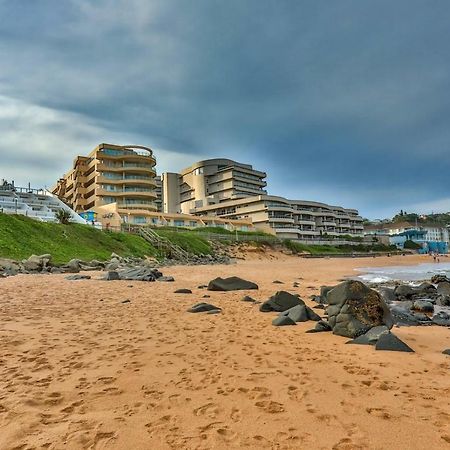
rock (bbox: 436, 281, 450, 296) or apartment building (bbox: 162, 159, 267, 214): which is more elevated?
apartment building (bbox: 162, 159, 267, 214)

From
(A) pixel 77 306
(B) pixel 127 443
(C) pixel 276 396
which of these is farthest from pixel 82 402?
(A) pixel 77 306

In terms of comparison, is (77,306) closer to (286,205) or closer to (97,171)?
(97,171)

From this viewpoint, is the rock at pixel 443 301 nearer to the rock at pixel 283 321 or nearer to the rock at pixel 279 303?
the rock at pixel 279 303

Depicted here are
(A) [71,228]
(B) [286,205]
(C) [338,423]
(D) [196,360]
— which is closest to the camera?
(C) [338,423]

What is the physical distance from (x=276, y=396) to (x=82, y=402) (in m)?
2.19

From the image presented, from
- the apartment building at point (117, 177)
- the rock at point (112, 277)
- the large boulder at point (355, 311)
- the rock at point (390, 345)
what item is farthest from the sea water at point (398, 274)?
the apartment building at point (117, 177)

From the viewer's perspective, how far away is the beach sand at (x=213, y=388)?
10.8 ft

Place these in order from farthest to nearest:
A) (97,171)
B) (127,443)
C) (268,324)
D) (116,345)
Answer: (97,171)
(268,324)
(116,345)
(127,443)

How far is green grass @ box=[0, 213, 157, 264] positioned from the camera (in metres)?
27.7

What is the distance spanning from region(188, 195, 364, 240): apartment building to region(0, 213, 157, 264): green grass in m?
49.1

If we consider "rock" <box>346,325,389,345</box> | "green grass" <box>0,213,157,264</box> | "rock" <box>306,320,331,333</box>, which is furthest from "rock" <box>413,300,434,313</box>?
"green grass" <box>0,213,157,264</box>

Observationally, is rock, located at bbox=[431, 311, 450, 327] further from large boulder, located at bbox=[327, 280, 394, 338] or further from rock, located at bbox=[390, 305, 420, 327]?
large boulder, located at bbox=[327, 280, 394, 338]

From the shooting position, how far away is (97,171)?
77.2 m

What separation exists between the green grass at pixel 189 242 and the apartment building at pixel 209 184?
147 ft
